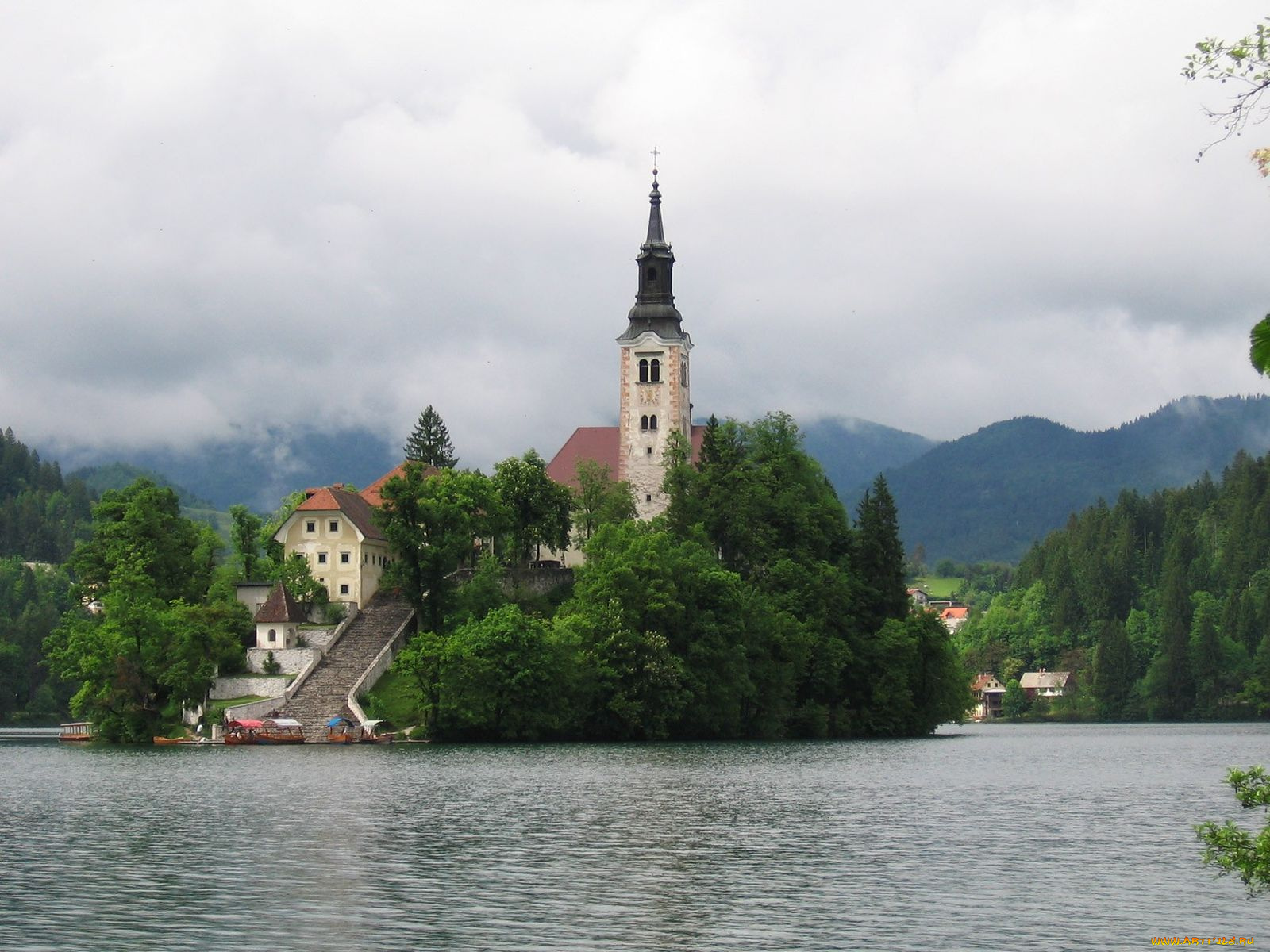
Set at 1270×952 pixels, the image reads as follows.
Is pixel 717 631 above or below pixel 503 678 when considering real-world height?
above

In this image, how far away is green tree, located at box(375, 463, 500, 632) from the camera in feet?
328

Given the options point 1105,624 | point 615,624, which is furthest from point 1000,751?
point 1105,624

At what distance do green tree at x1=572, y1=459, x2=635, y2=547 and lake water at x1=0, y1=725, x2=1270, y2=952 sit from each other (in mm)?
44573

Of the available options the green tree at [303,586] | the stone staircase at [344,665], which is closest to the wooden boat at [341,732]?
the stone staircase at [344,665]

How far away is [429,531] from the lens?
10144 cm

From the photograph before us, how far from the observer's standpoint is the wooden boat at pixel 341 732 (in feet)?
300

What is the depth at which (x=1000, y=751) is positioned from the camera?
9525cm

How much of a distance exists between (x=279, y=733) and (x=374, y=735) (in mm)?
5130

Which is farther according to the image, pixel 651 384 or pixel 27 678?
pixel 27 678

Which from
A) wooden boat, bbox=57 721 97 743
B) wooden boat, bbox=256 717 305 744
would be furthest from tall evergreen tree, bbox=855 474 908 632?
wooden boat, bbox=57 721 97 743

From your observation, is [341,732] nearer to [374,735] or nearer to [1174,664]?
[374,735]

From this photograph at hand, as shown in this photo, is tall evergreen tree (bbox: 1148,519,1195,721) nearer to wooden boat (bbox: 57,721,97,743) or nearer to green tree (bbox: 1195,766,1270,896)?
wooden boat (bbox: 57,721,97,743)

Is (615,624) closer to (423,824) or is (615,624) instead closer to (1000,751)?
(1000,751)

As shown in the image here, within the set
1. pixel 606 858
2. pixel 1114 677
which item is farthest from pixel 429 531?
pixel 1114 677
